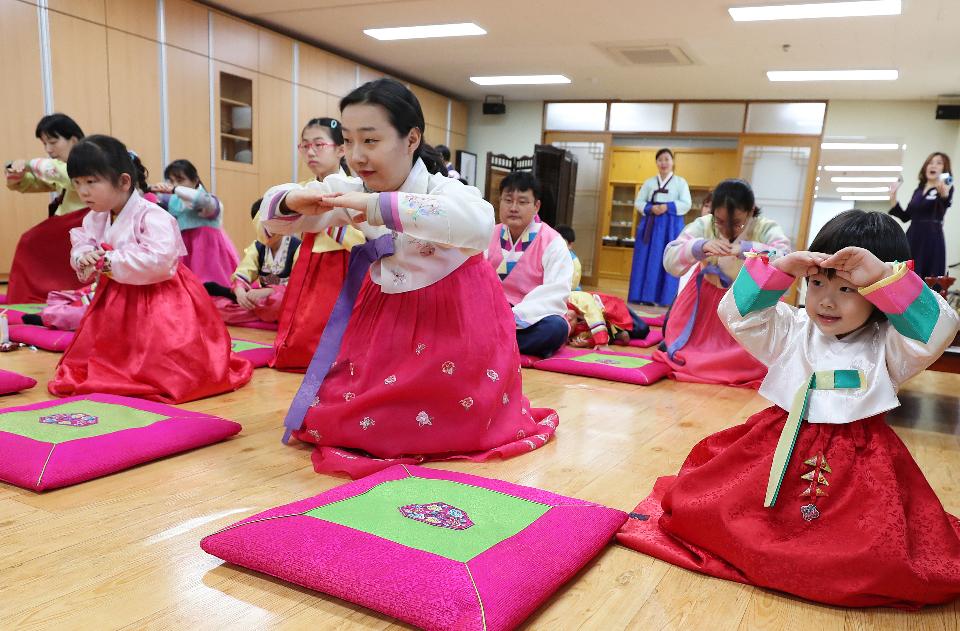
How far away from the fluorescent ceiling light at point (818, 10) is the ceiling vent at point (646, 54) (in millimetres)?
1141

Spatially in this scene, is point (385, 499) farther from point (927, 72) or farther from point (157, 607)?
point (927, 72)

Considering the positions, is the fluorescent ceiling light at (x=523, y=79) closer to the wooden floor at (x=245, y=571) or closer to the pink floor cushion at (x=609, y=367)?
the pink floor cushion at (x=609, y=367)

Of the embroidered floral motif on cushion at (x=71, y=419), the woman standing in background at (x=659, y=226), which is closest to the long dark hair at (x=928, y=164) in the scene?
the woman standing in background at (x=659, y=226)

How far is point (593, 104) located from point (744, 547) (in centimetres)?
943

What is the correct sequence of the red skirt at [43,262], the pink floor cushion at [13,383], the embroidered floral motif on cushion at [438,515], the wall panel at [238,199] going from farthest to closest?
1. the wall panel at [238,199]
2. the red skirt at [43,262]
3. the pink floor cushion at [13,383]
4. the embroidered floral motif on cushion at [438,515]

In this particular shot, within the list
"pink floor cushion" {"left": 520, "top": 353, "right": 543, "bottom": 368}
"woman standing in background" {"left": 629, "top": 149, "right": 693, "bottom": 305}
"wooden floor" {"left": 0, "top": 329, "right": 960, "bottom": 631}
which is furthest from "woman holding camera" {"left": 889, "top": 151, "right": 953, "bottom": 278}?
"wooden floor" {"left": 0, "top": 329, "right": 960, "bottom": 631}

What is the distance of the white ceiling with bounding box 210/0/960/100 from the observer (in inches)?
Result: 233

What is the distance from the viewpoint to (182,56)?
20.9ft

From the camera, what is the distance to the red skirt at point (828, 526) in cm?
129

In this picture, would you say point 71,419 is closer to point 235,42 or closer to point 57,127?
point 57,127

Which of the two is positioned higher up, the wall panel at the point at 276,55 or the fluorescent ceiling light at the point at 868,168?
the wall panel at the point at 276,55

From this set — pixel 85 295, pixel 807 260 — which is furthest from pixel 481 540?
pixel 85 295

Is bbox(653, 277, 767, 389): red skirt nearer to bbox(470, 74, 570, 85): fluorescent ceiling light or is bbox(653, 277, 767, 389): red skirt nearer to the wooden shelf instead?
the wooden shelf

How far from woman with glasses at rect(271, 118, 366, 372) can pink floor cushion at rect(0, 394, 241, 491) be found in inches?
33.8
